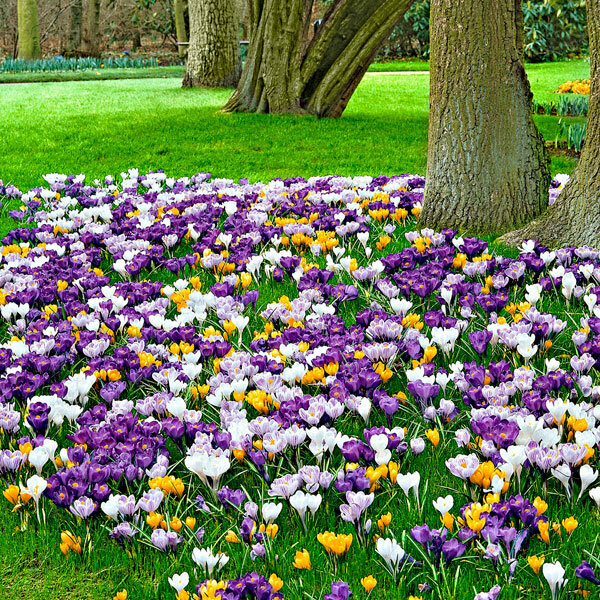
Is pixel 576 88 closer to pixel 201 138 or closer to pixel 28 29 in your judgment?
pixel 201 138

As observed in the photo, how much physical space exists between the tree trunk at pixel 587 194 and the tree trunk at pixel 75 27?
2929 centimetres

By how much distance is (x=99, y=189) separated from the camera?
7250 mm

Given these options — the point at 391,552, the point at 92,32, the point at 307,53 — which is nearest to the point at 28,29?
the point at 92,32

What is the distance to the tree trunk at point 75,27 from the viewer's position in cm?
3092

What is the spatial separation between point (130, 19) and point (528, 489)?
34369 mm

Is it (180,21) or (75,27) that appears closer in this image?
(180,21)

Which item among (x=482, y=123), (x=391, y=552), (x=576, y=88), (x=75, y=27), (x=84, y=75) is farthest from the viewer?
(x=75, y=27)

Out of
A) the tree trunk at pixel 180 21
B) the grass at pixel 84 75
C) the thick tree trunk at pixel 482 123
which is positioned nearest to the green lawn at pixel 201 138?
the thick tree trunk at pixel 482 123

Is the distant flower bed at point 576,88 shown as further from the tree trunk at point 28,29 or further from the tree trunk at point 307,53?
the tree trunk at point 28,29

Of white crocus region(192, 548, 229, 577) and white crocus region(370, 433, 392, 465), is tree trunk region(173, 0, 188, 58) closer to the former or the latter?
white crocus region(370, 433, 392, 465)

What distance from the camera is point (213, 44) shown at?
15.6 meters

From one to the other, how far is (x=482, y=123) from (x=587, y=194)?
1035mm

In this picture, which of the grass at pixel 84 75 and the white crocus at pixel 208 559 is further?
the grass at pixel 84 75

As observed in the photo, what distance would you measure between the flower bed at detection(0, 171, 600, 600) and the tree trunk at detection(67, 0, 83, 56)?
28708 millimetres
